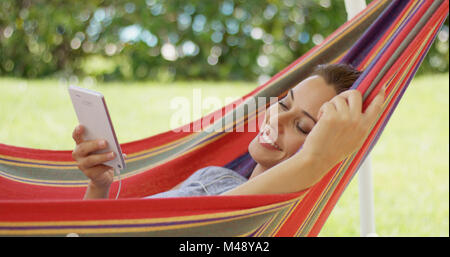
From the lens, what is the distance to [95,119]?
1416mm

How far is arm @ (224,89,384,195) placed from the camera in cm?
118

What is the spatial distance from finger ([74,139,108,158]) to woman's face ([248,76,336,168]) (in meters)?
0.43

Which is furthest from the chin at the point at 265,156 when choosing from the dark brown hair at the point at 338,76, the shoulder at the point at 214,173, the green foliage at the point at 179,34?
the green foliage at the point at 179,34

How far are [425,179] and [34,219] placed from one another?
303 centimetres

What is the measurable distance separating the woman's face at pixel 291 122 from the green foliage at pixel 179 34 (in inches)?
141

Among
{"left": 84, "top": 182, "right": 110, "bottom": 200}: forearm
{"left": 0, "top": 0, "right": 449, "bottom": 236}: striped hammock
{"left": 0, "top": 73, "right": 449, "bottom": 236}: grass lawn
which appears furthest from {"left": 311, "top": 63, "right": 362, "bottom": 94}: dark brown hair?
{"left": 0, "top": 73, "right": 449, "bottom": 236}: grass lawn

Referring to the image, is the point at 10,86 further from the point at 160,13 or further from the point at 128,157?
the point at 128,157

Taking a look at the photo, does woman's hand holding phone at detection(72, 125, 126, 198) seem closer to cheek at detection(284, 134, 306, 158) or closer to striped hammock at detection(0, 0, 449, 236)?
striped hammock at detection(0, 0, 449, 236)

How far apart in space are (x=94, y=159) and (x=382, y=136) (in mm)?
3221

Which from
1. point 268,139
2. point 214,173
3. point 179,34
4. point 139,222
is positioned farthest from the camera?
point 179,34

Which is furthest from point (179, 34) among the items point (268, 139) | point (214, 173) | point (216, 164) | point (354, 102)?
point (354, 102)

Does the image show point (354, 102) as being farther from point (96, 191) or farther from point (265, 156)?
point (96, 191)

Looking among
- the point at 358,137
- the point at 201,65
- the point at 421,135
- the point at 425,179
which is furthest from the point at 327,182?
the point at 201,65

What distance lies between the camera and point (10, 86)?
4781mm
